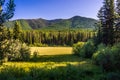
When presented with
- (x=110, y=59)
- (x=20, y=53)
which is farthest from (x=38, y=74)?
(x=20, y=53)

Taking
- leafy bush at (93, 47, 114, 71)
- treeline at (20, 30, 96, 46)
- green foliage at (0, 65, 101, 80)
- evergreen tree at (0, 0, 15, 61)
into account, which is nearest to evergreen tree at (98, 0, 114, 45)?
leafy bush at (93, 47, 114, 71)

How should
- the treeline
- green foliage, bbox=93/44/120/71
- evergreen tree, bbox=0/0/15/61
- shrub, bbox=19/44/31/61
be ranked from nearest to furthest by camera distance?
evergreen tree, bbox=0/0/15/61
green foliage, bbox=93/44/120/71
shrub, bbox=19/44/31/61
the treeline

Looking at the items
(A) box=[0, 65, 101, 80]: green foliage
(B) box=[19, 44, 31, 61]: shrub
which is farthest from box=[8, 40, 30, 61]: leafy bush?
(A) box=[0, 65, 101, 80]: green foliage

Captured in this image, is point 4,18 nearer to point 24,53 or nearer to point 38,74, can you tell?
point 38,74

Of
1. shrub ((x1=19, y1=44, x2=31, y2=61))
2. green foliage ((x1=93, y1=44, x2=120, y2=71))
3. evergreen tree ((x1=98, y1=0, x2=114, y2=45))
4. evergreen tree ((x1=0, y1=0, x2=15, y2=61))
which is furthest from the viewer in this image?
shrub ((x1=19, y1=44, x2=31, y2=61))

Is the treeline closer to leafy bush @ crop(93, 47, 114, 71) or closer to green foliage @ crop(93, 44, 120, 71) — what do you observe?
leafy bush @ crop(93, 47, 114, 71)

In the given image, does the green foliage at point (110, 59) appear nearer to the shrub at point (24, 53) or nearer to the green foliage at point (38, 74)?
the green foliage at point (38, 74)

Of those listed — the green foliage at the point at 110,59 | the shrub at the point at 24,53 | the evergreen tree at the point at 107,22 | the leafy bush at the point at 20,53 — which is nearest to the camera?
the green foliage at the point at 110,59

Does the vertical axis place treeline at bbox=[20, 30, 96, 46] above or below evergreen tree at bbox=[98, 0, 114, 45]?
below

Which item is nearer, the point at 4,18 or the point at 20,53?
the point at 4,18

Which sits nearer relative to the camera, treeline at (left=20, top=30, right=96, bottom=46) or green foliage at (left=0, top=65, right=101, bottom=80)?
green foliage at (left=0, top=65, right=101, bottom=80)

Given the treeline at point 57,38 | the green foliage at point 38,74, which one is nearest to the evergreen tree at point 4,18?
Result: the green foliage at point 38,74

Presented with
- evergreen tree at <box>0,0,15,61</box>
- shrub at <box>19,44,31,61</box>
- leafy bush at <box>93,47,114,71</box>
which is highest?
evergreen tree at <box>0,0,15,61</box>

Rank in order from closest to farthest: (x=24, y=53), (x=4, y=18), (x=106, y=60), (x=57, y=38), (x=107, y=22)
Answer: (x=4, y=18), (x=106, y=60), (x=107, y=22), (x=24, y=53), (x=57, y=38)
